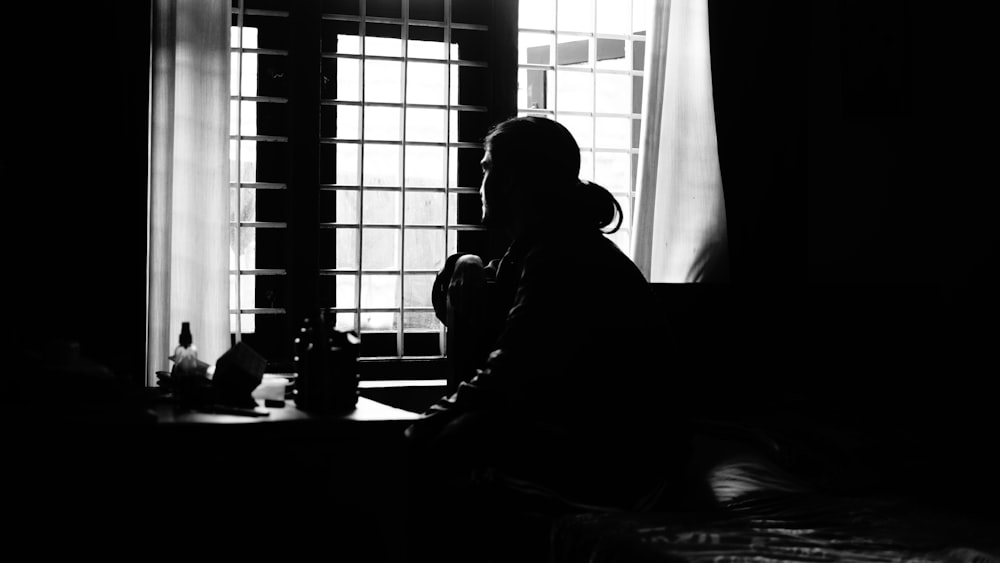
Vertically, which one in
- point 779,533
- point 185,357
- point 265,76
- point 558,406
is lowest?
point 779,533

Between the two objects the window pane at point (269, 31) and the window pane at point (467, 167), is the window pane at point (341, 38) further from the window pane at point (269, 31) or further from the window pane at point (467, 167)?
the window pane at point (467, 167)

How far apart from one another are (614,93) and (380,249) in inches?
47.7

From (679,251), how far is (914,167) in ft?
2.96

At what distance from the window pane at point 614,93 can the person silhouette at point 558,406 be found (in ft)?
5.27

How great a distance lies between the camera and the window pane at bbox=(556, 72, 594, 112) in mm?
3918

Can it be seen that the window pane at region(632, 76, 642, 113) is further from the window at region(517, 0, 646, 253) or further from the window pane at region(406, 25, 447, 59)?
the window pane at region(406, 25, 447, 59)

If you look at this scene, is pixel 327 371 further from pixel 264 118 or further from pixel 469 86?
pixel 469 86

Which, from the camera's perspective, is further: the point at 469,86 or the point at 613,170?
the point at 613,170

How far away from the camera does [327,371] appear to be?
6.93ft

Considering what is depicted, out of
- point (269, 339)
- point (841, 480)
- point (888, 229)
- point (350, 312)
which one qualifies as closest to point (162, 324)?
point (269, 339)

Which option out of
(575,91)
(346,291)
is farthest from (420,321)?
(575,91)

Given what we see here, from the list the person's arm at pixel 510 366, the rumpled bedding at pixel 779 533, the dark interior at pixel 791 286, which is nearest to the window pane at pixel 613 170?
the dark interior at pixel 791 286

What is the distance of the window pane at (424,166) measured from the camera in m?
3.71

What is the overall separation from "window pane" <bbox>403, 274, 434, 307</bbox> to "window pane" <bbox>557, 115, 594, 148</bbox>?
867mm
